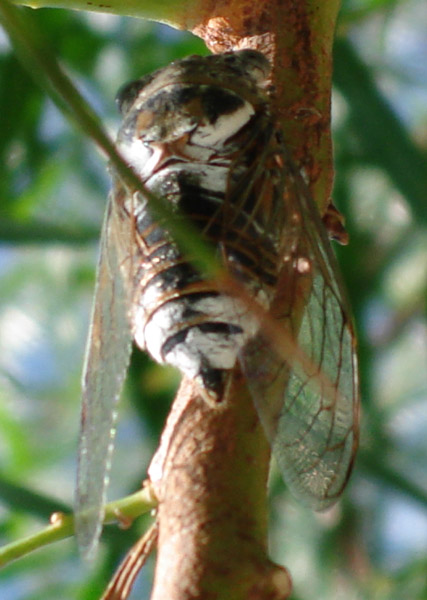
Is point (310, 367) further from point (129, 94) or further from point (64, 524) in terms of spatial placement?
point (129, 94)

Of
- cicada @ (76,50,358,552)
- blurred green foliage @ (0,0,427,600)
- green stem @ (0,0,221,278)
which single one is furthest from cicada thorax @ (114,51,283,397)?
blurred green foliage @ (0,0,427,600)

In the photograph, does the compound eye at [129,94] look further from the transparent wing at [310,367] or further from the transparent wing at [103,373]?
the transparent wing at [310,367]

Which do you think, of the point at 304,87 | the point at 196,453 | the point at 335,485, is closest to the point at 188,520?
the point at 196,453

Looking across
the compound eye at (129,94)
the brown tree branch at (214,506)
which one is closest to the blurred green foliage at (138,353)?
the compound eye at (129,94)

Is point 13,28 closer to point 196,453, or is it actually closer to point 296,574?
point 196,453

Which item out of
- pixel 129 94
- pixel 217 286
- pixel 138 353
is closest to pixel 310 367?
pixel 217 286
